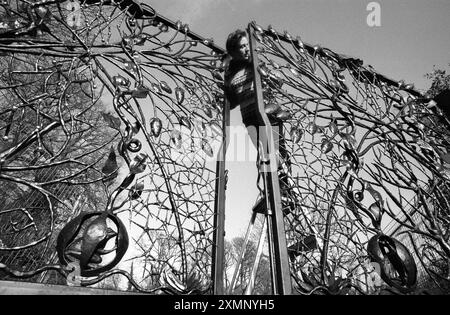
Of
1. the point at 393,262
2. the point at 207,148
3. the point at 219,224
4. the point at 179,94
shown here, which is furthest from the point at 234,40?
the point at 393,262

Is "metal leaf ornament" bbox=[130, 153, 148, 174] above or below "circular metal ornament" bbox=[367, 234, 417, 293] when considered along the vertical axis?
above

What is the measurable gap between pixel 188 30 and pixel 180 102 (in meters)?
0.50

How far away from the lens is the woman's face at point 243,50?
65.4 inches

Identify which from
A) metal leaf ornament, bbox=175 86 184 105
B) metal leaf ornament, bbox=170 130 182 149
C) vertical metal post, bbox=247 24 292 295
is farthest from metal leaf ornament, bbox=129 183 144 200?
metal leaf ornament, bbox=175 86 184 105

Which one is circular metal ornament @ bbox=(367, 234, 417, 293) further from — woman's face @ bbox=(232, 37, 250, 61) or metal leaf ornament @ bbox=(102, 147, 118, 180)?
woman's face @ bbox=(232, 37, 250, 61)

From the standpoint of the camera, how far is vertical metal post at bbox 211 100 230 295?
1.22 meters

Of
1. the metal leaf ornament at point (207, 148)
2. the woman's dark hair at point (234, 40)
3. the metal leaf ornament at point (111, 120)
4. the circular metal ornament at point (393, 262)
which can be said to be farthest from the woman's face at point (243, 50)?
the circular metal ornament at point (393, 262)

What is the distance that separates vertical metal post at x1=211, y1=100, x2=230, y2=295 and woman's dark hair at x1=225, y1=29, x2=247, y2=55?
1.54 feet

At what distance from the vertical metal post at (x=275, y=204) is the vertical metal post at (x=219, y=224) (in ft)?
1.06

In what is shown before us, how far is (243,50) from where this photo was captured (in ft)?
5.45

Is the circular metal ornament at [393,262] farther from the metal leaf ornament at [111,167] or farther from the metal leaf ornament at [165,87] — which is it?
the metal leaf ornament at [165,87]

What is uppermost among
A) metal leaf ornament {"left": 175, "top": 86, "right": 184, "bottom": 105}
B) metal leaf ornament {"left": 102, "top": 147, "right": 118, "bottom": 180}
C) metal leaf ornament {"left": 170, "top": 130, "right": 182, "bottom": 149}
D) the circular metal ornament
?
metal leaf ornament {"left": 175, "top": 86, "right": 184, "bottom": 105}

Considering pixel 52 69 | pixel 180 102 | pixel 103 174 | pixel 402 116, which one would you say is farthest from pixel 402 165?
pixel 52 69

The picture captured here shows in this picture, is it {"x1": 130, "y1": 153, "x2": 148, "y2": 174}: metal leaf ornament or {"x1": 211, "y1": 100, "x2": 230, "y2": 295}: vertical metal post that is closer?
A: {"x1": 130, "y1": 153, "x2": 148, "y2": 174}: metal leaf ornament
